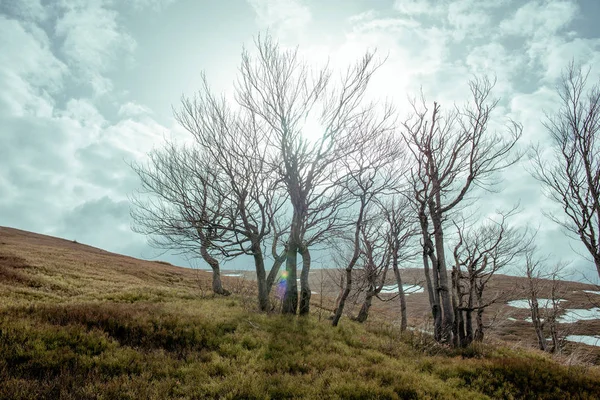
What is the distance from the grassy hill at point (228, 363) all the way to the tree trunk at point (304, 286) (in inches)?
59.8

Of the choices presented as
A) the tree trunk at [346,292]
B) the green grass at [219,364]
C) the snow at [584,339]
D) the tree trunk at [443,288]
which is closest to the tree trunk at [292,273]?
the tree trunk at [346,292]

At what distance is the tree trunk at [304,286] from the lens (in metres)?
12.9

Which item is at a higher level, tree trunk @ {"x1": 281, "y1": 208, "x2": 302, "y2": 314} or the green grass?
tree trunk @ {"x1": 281, "y1": 208, "x2": 302, "y2": 314}

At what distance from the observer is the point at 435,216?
1144 centimetres

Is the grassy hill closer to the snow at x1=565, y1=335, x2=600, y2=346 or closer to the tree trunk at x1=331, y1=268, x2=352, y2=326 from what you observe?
the tree trunk at x1=331, y1=268, x2=352, y2=326

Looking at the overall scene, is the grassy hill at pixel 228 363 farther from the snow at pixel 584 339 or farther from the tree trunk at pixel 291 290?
the snow at pixel 584 339

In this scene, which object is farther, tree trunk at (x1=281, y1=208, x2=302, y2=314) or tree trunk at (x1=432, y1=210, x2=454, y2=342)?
tree trunk at (x1=281, y1=208, x2=302, y2=314)

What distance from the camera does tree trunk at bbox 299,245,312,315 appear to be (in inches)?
507

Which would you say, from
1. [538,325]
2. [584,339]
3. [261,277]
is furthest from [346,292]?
[584,339]

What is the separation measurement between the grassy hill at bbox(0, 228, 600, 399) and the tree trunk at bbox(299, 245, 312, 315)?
1520 millimetres

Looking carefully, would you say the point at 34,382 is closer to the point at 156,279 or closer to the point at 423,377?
the point at 423,377

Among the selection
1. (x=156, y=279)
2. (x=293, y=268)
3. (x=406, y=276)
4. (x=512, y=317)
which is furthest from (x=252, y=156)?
(x=406, y=276)

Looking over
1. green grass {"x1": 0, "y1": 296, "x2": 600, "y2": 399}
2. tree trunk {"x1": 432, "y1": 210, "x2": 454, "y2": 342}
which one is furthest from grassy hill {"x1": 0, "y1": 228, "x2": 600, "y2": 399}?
tree trunk {"x1": 432, "y1": 210, "x2": 454, "y2": 342}

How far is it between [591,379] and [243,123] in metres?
14.3
